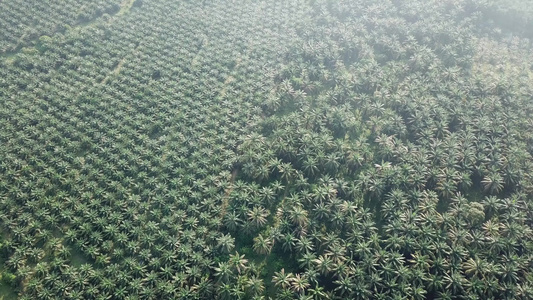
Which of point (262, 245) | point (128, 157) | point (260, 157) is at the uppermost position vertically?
point (260, 157)

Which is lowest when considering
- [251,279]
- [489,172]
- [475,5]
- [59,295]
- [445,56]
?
[59,295]

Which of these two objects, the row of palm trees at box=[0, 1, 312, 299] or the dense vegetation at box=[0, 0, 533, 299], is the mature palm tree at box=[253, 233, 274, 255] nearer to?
the dense vegetation at box=[0, 0, 533, 299]

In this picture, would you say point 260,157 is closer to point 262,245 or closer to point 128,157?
point 262,245

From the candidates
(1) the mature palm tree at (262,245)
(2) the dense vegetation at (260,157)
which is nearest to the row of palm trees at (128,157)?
(2) the dense vegetation at (260,157)

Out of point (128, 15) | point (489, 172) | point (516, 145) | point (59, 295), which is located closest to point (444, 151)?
point (489, 172)

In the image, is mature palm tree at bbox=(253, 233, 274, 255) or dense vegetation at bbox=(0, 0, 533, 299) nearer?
dense vegetation at bbox=(0, 0, 533, 299)

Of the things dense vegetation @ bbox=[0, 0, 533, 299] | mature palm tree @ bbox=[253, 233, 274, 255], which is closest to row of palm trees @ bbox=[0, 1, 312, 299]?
dense vegetation @ bbox=[0, 0, 533, 299]

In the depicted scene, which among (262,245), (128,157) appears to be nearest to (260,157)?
(262,245)

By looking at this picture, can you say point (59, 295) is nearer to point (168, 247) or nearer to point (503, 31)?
point (168, 247)
